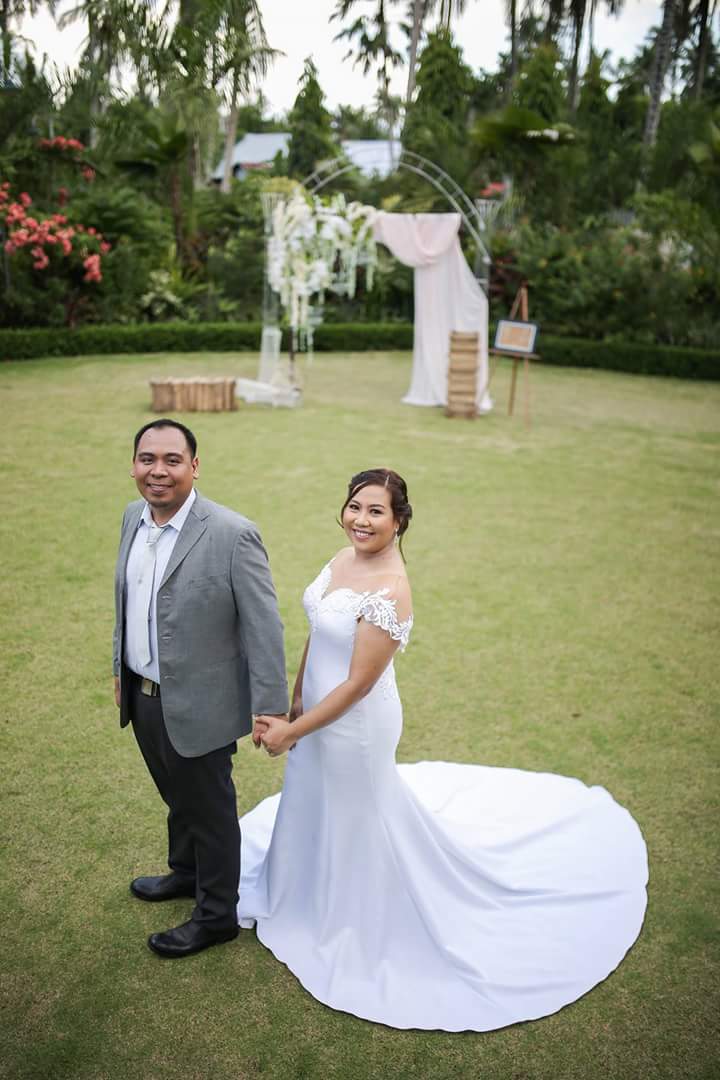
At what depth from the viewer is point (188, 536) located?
3.09 metres

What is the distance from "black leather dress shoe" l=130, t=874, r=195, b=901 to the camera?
368cm

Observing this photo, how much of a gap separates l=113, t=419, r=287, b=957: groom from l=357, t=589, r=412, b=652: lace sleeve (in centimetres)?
31

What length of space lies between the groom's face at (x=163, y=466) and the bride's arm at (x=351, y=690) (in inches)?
31.0

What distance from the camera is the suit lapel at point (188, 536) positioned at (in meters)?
3.07

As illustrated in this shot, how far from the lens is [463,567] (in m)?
7.89

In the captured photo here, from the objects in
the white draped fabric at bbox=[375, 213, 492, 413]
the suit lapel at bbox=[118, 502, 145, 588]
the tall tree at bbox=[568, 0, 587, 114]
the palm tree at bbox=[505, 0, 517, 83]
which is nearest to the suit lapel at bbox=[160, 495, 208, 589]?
the suit lapel at bbox=[118, 502, 145, 588]

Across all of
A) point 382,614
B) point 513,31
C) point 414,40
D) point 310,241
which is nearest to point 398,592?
point 382,614

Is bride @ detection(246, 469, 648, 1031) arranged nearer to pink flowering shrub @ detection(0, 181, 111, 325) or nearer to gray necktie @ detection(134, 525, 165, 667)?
gray necktie @ detection(134, 525, 165, 667)

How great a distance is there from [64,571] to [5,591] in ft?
1.80

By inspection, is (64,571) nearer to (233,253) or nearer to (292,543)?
(292,543)

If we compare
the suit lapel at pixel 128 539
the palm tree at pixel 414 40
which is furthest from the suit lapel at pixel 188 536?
the palm tree at pixel 414 40

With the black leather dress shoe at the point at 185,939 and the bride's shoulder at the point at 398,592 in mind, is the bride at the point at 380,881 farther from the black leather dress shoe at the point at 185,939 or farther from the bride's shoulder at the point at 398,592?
the black leather dress shoe at the point at 185,939

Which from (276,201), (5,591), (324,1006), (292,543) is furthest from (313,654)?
(276,201)

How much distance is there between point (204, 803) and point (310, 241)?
40.2ft
